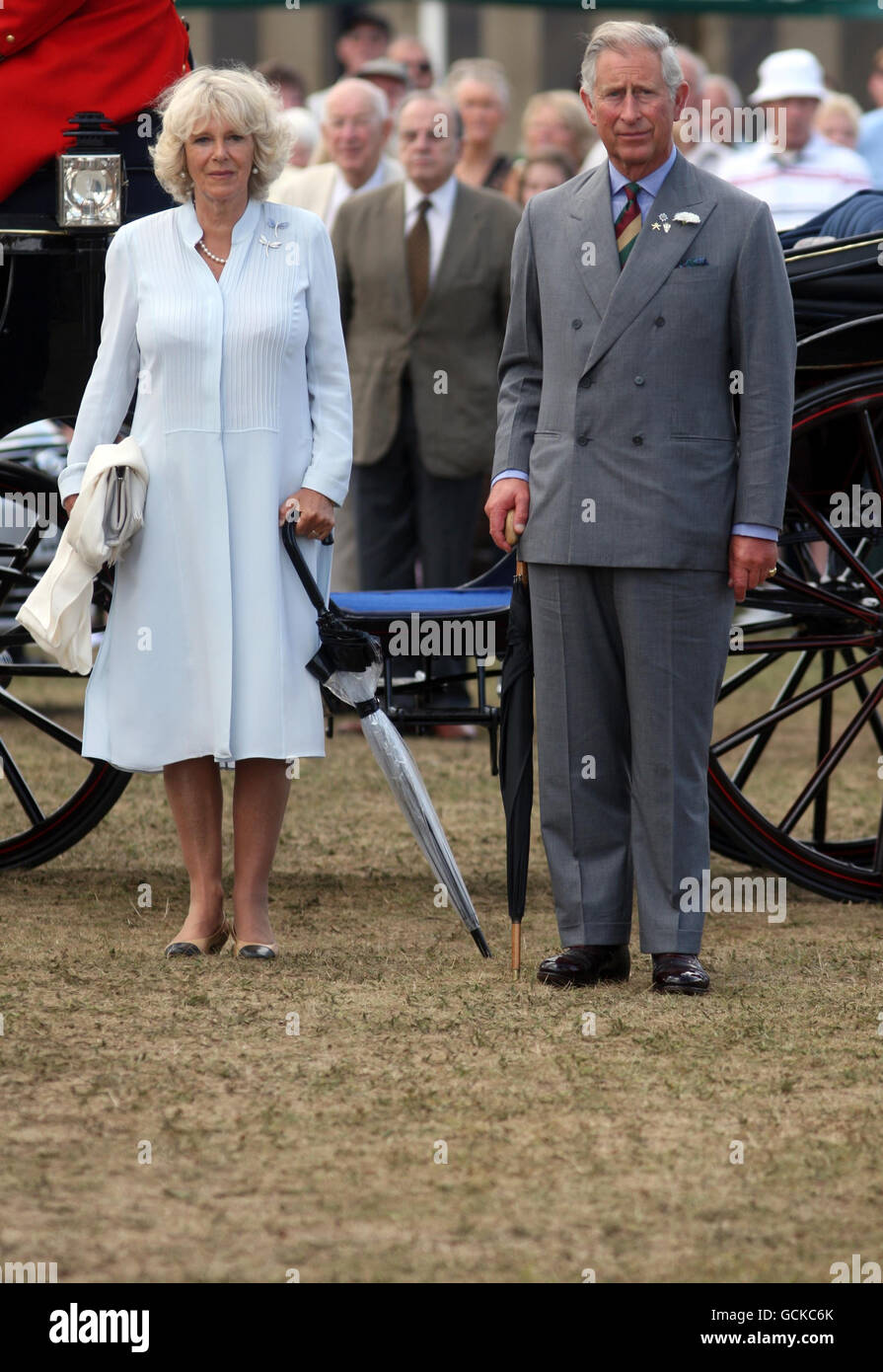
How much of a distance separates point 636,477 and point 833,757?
129 centimetres

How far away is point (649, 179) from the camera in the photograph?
4164 millimetres

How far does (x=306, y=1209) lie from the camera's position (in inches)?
118

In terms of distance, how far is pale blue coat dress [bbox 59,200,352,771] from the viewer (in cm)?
432

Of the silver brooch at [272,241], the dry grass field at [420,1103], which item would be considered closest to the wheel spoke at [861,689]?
the dry grass field at [420,1103]

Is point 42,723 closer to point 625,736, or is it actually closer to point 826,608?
point 625,736

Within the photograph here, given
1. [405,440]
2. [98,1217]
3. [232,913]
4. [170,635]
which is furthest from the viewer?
[405,440]

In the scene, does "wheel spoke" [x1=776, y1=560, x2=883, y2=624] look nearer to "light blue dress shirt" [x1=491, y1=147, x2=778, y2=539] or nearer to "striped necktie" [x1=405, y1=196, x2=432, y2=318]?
"light blue dress shirt" [x1=491, y1=147, x2=778, y2=539]

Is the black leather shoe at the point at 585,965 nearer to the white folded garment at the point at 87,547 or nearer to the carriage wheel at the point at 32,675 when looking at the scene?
the white folded garment at the point at 87,547

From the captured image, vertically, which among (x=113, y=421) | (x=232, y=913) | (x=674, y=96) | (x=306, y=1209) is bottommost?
(x=232, y=913)

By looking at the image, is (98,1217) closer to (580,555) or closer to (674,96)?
(580,555)

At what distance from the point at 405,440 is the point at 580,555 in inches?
129

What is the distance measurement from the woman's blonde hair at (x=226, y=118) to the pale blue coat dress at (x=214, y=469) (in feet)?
0.22

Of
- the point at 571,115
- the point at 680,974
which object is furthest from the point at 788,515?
the point at 571,115
